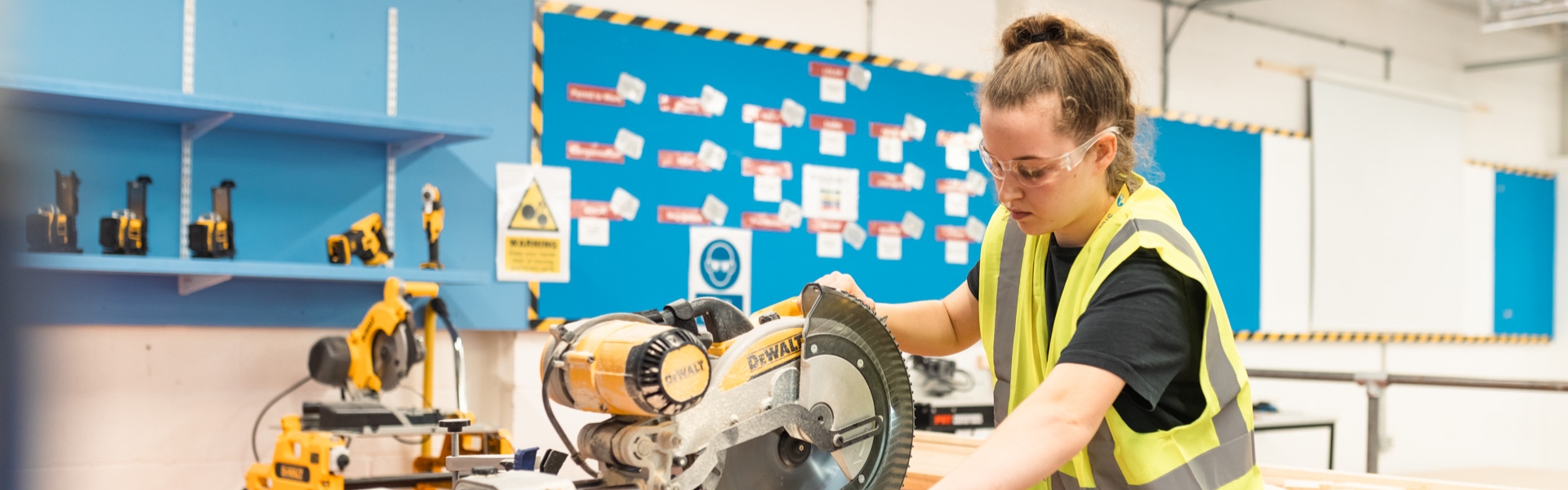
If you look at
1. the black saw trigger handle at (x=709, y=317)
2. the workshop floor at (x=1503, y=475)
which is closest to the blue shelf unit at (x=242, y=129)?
the black saw trigger handle at (x=709, y=317)

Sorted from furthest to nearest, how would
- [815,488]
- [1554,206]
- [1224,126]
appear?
[1554,206], [1224,126], [815,488]

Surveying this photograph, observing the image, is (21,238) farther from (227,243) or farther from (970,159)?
(970,159)

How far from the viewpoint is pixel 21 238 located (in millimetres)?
427

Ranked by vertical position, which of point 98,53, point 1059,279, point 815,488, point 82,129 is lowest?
point 815,488

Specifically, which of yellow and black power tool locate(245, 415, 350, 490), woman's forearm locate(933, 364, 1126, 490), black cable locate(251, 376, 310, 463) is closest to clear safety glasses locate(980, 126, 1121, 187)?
woman's forearm locate(933, 364, 1126, 490)

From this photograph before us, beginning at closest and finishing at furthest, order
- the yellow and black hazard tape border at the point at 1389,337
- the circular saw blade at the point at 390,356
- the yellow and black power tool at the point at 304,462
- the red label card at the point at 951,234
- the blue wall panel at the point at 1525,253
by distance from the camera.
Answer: the yellow and black power tool at the point at 304,462, the circular saw blade at the point at 390,356, the red label card at the point at 951,234, the yellow and black hazard tape border at the point at 1389,337, the blue wall panel at the point at 1525,253

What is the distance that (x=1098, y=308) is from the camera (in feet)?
4.07

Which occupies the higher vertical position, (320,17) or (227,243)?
(320,17)

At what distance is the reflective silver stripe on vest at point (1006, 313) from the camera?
1535 millimetres

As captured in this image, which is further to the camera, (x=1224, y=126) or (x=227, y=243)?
(x=1224, y=126)

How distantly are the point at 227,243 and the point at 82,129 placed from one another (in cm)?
46

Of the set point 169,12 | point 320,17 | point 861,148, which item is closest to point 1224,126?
point 861,148

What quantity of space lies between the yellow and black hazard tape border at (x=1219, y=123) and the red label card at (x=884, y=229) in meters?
1.60

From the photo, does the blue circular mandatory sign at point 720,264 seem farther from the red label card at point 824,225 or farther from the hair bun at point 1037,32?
the hair bun at point 1037,32
